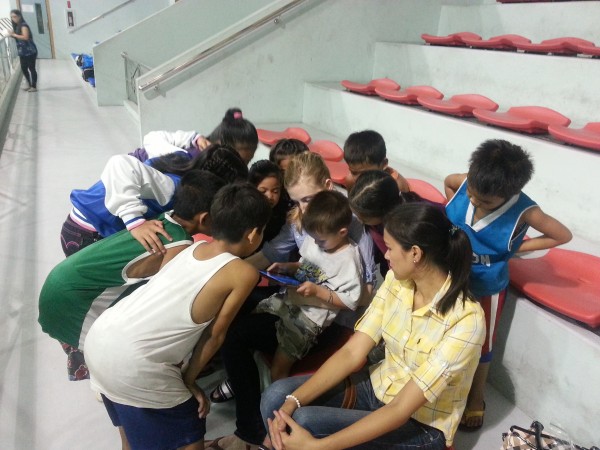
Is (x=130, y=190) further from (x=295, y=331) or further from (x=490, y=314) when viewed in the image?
(x=490, y=314)

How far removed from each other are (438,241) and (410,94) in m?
2.53

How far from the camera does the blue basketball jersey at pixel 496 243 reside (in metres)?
1.39

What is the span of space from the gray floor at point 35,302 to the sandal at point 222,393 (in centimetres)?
4

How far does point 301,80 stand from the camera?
4641mm

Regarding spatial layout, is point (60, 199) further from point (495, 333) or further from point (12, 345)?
point (495, 333)

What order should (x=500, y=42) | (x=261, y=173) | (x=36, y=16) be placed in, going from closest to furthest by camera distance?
(x=261, y=173), (x=500, y=42), (x=36, y=16)

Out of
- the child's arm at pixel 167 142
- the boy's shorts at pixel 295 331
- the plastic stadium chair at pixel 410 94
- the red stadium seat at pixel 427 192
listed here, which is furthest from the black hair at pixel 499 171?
the plastic stadium chair at pixel 410 94

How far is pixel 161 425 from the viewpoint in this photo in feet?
4.12

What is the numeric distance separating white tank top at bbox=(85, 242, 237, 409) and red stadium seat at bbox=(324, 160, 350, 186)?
148 cm

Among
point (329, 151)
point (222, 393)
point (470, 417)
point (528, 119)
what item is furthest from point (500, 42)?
point (222, 393)

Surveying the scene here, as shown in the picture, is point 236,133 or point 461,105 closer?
point 236,133

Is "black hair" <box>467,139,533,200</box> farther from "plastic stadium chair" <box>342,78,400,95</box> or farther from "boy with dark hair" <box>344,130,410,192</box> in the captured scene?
"plastic stadium chair" <box>342,78,400,95</box>

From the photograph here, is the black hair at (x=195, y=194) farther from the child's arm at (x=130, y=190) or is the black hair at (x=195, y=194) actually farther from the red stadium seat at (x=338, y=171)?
the red stadium seat at (x=338, y=171)

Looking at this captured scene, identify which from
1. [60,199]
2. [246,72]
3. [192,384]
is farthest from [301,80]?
[192,384]
